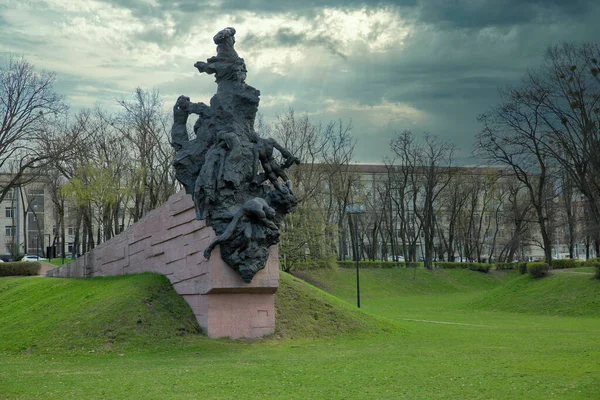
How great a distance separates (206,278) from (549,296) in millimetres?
19611

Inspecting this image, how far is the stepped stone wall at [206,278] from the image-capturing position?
14672 millimetres

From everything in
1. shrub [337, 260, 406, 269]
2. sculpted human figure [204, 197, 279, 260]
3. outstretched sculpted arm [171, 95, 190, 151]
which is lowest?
shrub [337, 260, 406, 269]

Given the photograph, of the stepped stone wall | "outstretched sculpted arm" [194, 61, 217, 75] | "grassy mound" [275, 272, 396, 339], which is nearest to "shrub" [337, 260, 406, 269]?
"grassy mound" [275, 272, 396, 339]

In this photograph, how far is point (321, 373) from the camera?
10.7 meters

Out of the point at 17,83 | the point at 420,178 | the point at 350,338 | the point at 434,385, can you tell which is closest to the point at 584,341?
the point at 350,338

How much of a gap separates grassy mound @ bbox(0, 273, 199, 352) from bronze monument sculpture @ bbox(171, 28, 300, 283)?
218 centimetres

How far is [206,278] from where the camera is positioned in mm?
14797

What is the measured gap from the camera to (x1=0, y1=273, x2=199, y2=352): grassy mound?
14438mm

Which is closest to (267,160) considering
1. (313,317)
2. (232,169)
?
(232,169)

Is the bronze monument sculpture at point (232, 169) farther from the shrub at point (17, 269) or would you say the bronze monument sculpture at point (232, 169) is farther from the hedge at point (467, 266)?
the hedge at point (467, 266)

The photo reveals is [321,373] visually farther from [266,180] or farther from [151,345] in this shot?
[266,180]

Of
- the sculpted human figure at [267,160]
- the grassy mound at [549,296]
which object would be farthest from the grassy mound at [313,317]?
the grassy mound at [549,296]

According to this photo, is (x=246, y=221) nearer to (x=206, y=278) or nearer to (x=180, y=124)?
(x=206, y=278)

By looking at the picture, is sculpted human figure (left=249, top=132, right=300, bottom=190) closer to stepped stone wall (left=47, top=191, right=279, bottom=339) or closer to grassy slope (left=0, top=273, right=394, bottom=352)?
stepped stone wall (left=47, top=191, right=279, bottom=339)
